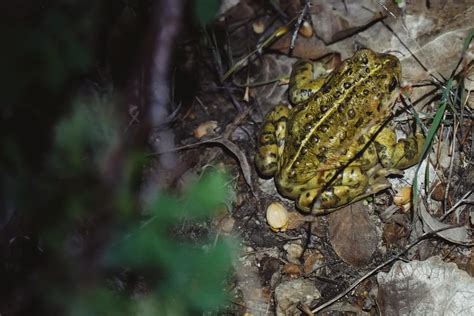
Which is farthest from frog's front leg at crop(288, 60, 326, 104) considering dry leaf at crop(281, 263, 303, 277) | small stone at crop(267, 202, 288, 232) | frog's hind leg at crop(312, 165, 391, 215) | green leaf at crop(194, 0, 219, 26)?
green leaf at crop(194, 0, 219, 26)

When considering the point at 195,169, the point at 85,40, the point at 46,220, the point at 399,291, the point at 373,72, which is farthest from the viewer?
the point at 195,169

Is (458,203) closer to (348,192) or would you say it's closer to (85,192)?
(348,192)

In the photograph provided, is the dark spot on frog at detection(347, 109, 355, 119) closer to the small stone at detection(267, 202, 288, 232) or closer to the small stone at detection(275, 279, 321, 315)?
the small stone at detection(267, 202, 288, 232)

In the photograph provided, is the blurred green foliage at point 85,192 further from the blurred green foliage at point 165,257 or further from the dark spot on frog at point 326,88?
the dark spot on frog at point 326,88

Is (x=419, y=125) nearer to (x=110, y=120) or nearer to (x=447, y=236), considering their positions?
(x=447, y=236)

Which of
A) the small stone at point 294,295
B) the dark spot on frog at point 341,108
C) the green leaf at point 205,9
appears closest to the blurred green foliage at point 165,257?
the green leaf at point 205,9

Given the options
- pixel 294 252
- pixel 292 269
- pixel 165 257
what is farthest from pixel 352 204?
pixel 165 257

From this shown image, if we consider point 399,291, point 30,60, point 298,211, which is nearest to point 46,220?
point 30,60

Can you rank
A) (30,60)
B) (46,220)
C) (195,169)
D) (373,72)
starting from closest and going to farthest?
(46,220), (30,60), (373,72), (195,169)
